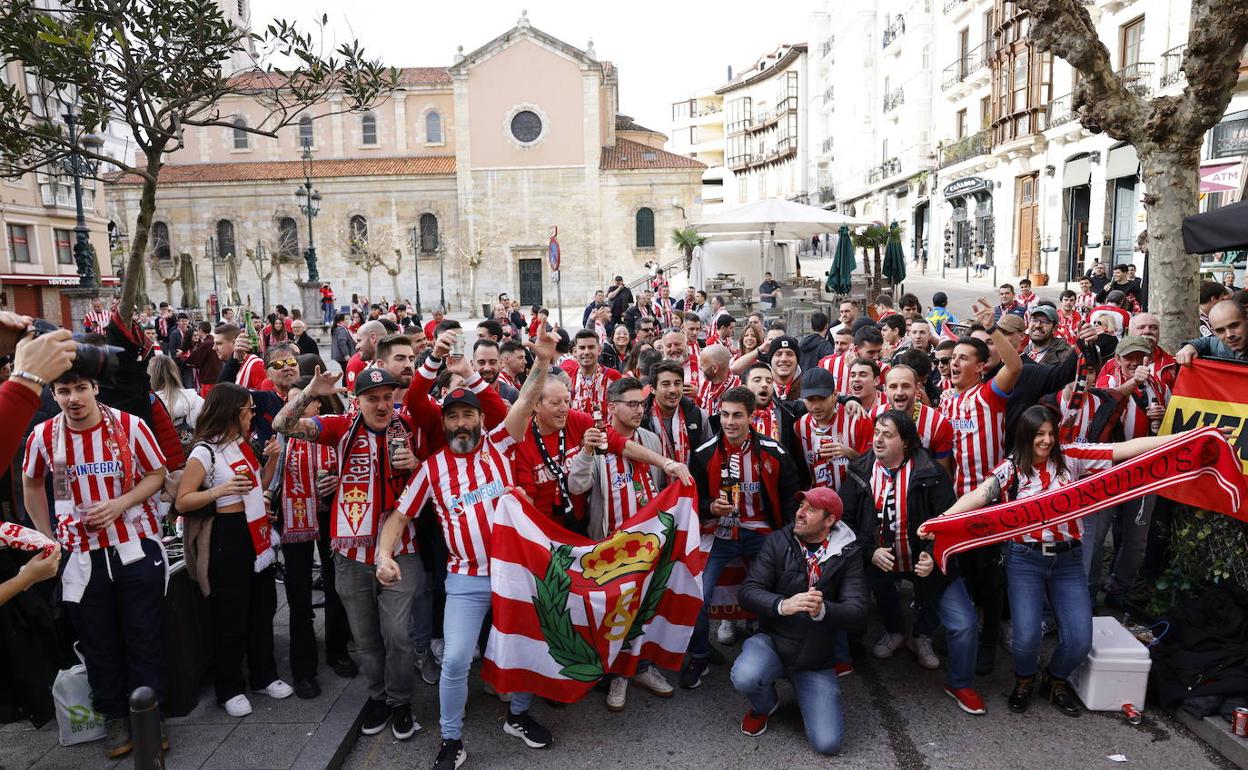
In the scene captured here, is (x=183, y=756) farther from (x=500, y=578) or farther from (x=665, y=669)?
(x=665, y=669)

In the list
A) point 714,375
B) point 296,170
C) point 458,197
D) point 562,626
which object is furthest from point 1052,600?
point 296,170

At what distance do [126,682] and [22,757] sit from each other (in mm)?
679

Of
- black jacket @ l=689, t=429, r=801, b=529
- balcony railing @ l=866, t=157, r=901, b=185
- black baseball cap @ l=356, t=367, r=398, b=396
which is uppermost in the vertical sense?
balcony railing @ l=866, t=157, r=901, b=185

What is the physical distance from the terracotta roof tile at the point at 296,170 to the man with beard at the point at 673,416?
4154 centimetres

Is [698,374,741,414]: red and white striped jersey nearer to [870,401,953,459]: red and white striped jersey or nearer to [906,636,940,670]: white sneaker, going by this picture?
[870,401,953,459]: red and white striped jersey

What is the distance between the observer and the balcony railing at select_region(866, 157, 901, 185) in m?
44.6

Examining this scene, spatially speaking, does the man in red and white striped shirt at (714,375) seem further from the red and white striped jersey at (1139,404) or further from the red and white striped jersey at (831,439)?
the red and white striped jersey at (1139,404)

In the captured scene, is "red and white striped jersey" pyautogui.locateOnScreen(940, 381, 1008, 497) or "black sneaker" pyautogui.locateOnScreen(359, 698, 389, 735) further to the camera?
"red and white striped jersey" pyautogui.locateOnScreen(940, 381, 1008, 497)

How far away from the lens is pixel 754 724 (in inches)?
180

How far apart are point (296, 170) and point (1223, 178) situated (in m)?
43.2

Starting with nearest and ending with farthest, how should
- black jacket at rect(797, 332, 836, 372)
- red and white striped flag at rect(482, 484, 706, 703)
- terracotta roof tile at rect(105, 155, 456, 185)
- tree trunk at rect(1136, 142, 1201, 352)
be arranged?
red and white striped flag at rect(482, 484, 706, 703), tree trunk at rect(1136, 142, 1201, 352), black jacket at rect(797, 332, 836, 372), terracotta roof tile at rect(105, 155, 456, 185)

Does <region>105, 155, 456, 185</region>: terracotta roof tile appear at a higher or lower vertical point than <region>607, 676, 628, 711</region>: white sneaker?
higher

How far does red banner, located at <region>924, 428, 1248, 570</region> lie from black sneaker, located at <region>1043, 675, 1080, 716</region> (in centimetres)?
94

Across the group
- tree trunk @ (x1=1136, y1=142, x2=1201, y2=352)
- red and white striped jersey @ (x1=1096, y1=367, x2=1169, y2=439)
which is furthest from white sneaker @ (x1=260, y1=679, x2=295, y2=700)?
tree trunk @ (x1=1136, y1=142, x2=1201, y2=352)
